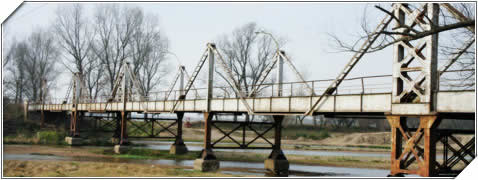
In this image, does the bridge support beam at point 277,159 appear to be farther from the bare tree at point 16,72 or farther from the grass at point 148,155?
the bare tree at point 16,72

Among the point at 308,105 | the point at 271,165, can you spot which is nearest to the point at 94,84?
the point at 271,165

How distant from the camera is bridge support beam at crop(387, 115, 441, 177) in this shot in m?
16.1

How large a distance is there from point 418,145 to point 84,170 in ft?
55.1

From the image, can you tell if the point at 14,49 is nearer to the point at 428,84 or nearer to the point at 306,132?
the point at 306,132

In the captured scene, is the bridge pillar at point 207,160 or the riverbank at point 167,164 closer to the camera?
the riverbank at point 167,164

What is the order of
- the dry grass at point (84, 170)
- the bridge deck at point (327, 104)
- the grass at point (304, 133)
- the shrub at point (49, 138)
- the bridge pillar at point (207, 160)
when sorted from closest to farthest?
1. the bridge deck at point (327, 104)
2. the dry grass at point (84, 170)
3. the bridge pillar at point (207, 160)
4. the shrub at point (49, 138)
5. the grass at point (304, 133)

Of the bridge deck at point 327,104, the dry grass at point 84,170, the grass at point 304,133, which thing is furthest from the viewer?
the grass at point 304,133

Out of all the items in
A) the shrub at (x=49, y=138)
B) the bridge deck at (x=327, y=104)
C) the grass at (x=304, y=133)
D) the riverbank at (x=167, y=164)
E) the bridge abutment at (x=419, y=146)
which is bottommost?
the grass at (x=304, y=133)

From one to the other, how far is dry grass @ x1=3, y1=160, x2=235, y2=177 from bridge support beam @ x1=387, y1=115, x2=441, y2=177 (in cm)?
1086

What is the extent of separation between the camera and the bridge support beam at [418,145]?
1609 cm

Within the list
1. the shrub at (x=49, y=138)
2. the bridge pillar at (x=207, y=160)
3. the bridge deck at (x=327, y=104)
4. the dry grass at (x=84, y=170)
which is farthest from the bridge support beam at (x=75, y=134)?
the bridge pillar at (x=207, y=160)

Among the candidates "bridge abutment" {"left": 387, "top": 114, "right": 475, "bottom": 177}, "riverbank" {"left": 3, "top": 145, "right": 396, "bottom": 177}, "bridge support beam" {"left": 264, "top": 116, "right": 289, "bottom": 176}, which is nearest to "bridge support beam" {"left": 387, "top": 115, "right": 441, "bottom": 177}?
"bridge abutment" {"left": 387, "top": 114, "right": 475, "bottom": 177}

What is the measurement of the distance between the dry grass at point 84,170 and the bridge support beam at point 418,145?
10.9 metres

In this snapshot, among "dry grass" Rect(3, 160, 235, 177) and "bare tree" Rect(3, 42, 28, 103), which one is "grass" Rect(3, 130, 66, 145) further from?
"dry grass" Rect(3, 160, 235, 177)
